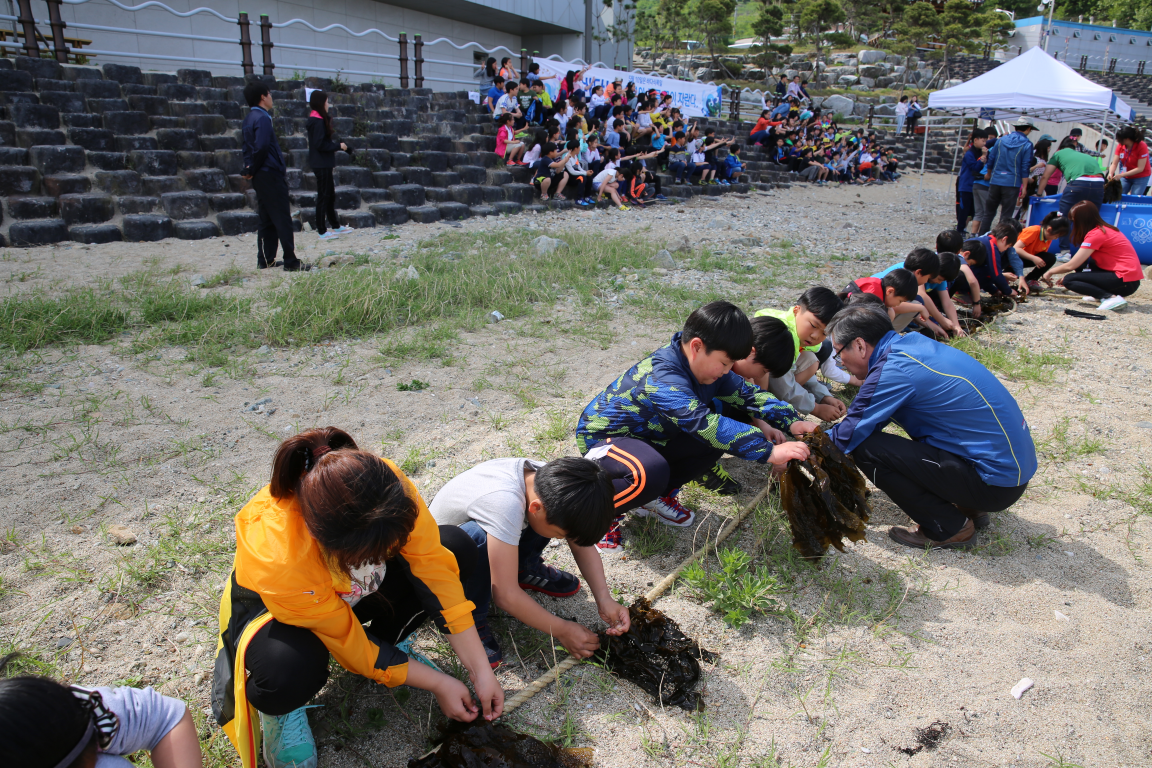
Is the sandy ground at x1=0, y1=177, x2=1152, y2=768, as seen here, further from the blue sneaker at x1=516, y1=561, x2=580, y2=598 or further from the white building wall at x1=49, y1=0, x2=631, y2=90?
the white building wall at x1=49, y1=0, x2=631, y2=90

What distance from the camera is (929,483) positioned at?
2631mm

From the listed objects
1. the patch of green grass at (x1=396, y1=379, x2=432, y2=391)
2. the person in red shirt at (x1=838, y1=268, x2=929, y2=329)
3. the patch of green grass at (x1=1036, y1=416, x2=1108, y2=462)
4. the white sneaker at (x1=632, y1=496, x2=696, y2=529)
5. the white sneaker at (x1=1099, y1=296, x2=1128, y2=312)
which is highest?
the person in red shirt at (x1=838, y1=268, x2=929, y2=329)

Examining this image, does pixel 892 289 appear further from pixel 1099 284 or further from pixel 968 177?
pixel 968 177

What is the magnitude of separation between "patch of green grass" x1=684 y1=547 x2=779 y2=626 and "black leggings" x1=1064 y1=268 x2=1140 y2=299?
5.59 m

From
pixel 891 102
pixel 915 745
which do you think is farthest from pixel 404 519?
pixel 891 102

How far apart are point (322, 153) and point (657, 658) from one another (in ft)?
22.6

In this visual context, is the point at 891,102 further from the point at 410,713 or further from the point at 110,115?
the point at 410,713

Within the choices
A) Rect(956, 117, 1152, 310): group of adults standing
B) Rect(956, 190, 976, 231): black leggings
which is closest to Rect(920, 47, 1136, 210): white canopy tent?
Rect(956, 117, 1152, 310): group of adults standing

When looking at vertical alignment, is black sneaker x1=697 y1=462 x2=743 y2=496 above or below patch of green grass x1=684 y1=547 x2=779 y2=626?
above

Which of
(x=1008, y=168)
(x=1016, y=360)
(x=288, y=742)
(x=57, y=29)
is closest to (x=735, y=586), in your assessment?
(x=288, y=742)

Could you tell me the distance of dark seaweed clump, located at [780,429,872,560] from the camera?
8.09ft

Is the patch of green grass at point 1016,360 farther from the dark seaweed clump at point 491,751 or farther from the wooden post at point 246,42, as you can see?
the wooden post at point 246,42

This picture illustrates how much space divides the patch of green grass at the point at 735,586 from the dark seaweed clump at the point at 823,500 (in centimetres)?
21

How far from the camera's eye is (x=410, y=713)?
6.35ft
